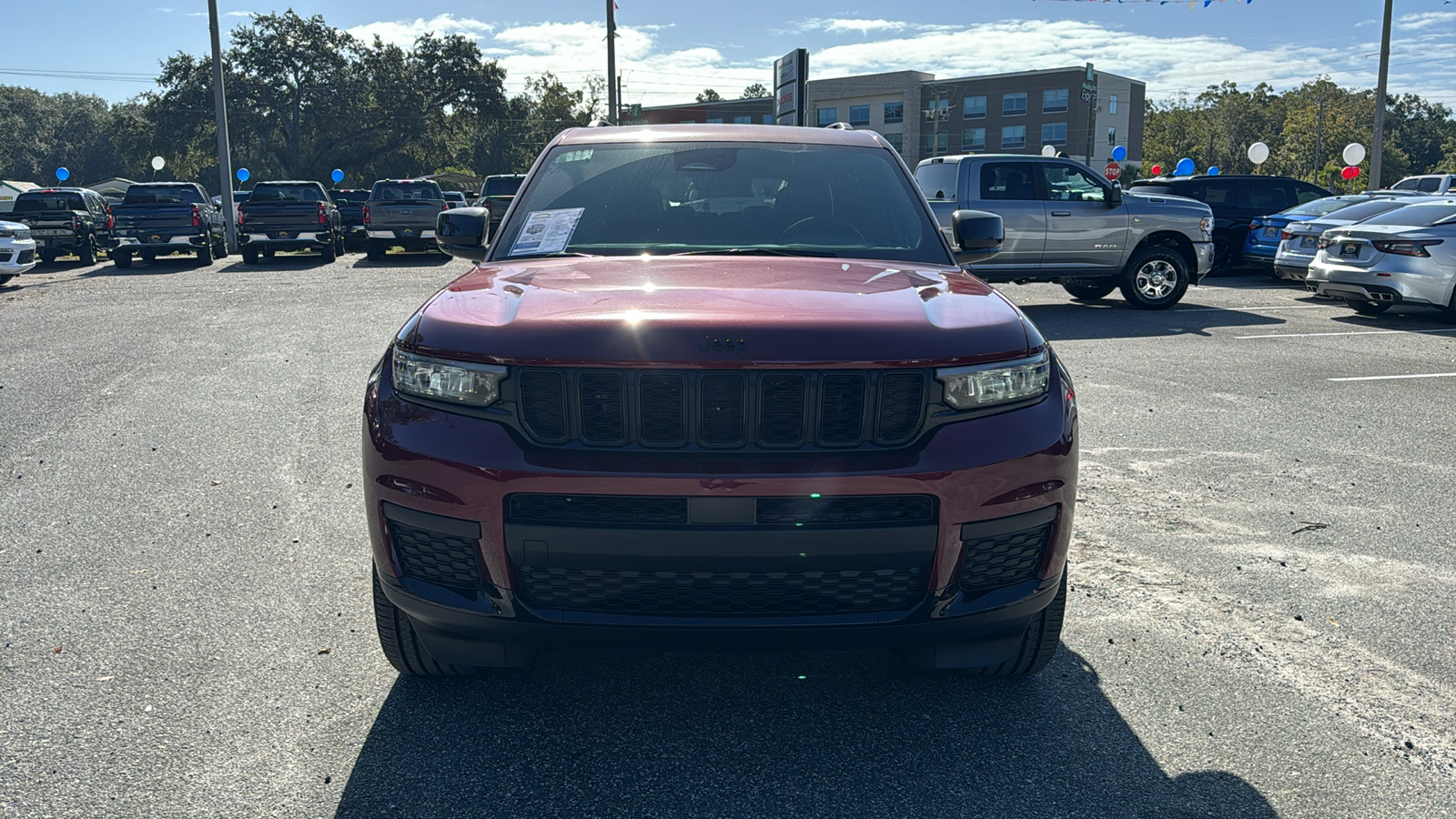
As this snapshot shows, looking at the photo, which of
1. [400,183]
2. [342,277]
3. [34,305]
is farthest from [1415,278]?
[400,183]

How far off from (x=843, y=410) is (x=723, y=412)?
0.96 feet

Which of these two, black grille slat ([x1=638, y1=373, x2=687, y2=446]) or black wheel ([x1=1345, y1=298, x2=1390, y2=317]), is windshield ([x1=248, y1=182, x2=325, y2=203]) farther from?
black grille slat ([x1=638, y1=373, x2=687, y2=446])

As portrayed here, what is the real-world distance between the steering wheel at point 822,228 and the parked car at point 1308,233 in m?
14.0

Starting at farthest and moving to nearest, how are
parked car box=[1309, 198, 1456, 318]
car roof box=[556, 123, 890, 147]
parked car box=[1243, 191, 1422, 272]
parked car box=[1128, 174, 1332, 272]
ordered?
parked car box=[1128, 174, 1332, 272], parked car box=[1243, 191, 1422, 272], parked car box=[1309, 198, 1456, 318], car roof box=[556, 123, 890, 147]

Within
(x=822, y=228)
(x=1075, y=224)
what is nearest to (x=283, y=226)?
(x=1075, y=224)

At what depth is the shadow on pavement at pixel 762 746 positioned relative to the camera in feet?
9.02

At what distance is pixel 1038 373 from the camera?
9.55 ft

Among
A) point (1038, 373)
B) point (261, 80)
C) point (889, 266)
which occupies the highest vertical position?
point (261, 80)

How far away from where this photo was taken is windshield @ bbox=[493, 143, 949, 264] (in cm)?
385

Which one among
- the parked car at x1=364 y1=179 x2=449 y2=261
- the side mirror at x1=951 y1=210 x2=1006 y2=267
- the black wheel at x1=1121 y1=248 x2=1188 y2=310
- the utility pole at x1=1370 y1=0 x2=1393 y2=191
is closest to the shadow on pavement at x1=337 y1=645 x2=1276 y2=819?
the side mirror at x1=951 y1=210 x2=1006 y2=267

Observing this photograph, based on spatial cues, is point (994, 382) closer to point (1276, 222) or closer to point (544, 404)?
point (544, 404)

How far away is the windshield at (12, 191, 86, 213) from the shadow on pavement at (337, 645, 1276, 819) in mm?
25324

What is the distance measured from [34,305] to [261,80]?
51991 mm

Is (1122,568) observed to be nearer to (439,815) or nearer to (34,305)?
(439,815)
